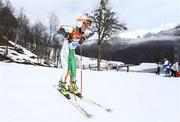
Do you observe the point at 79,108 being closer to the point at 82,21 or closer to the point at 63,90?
the point at 63,90

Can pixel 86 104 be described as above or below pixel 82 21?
below

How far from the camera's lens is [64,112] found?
8.19 m

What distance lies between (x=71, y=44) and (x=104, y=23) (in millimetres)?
30392

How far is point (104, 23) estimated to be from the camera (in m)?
40.2

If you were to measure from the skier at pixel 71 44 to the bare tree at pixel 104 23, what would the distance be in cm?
3005

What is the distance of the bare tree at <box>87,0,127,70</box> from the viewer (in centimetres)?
4041

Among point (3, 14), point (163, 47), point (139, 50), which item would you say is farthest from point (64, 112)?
point (139, 50)

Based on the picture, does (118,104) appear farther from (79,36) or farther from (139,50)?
(139,50)

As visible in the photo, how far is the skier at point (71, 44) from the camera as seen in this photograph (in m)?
9.97

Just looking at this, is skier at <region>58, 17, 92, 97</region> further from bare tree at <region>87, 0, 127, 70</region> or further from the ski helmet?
bare tree at <region>87, 0, 127, 70</region>

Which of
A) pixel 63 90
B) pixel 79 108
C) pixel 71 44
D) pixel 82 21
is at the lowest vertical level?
pixel 79 108

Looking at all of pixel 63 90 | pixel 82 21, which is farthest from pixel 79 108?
pixel 82 21

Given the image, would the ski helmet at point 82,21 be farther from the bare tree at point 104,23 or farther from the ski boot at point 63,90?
the bare tree at point 104,23

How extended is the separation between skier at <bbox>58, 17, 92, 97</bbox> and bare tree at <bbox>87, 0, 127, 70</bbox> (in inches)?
1183
